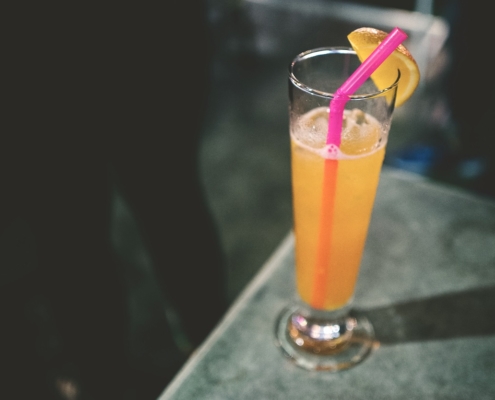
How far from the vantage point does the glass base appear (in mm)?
694

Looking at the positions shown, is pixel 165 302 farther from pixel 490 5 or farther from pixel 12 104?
pixel 490 5

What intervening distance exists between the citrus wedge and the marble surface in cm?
31

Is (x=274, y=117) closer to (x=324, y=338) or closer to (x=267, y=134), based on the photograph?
(x=267, y=134)

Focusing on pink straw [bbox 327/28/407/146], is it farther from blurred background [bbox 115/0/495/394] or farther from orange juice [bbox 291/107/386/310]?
blurred background [bbox 115/0/495/394]

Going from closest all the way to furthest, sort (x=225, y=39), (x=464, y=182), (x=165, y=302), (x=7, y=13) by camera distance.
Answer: (x=7, y=13) → (x=165, y=302) → (x=464, y=182) → (x=225, y=39)

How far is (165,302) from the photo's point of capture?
1.70 metres

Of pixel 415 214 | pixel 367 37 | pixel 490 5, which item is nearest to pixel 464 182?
pixel 490 5

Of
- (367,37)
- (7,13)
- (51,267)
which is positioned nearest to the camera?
(367,37)

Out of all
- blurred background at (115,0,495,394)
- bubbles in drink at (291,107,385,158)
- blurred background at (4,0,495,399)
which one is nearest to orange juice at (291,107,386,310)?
bubbles in drink at (291,107,385,158)

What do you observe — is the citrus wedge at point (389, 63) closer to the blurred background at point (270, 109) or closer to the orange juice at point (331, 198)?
the orange juice at point (331, 198)

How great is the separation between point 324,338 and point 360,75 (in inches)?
15.5

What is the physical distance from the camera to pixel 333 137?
59 cm

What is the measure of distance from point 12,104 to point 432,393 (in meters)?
0.87

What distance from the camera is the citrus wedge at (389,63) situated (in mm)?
570
